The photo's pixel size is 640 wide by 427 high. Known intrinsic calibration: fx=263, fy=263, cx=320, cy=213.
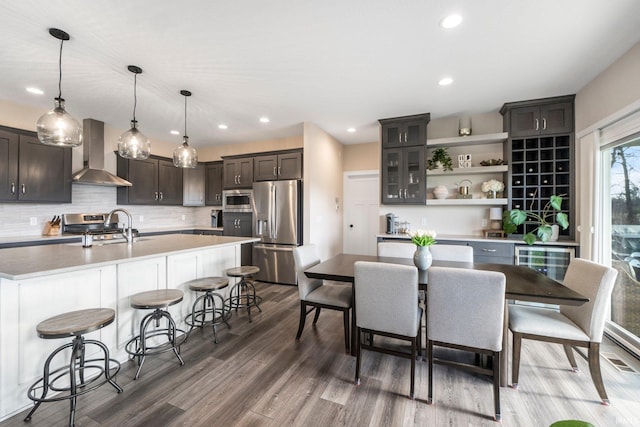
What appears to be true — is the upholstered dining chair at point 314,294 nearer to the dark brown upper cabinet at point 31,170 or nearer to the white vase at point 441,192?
the white vase at point 441,192

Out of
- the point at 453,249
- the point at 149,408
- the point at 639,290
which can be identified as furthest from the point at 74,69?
the point at 639,290

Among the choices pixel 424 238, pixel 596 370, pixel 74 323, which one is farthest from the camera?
pixel 424 238

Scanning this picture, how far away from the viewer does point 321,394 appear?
1.84 metres

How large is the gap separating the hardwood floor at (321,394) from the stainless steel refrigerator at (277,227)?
2.08 m

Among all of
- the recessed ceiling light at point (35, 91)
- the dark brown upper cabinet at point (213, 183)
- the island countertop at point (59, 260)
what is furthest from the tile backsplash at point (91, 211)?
the island countertop at point (59, 260)

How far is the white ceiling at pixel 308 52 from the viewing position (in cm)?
195

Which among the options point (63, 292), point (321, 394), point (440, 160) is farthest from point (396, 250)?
point (63, 292)

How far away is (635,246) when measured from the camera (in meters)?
2.54

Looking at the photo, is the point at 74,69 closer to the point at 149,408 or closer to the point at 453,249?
the point at 149,408

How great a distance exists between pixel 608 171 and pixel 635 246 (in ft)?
2.80

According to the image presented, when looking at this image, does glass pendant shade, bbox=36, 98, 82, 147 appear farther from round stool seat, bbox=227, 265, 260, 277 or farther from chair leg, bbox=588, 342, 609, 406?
chair leg, bbox=588, 342, 609, 406

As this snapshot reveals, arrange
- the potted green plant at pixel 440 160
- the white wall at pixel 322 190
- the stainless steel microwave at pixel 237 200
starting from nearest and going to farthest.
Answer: the potted green plant at pixel 440 160, the white wall at pixel 322 190, the stainless steel microwave at pixel 237 200

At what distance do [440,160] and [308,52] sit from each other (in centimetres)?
263

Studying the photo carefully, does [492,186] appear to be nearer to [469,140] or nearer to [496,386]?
[469,140]
